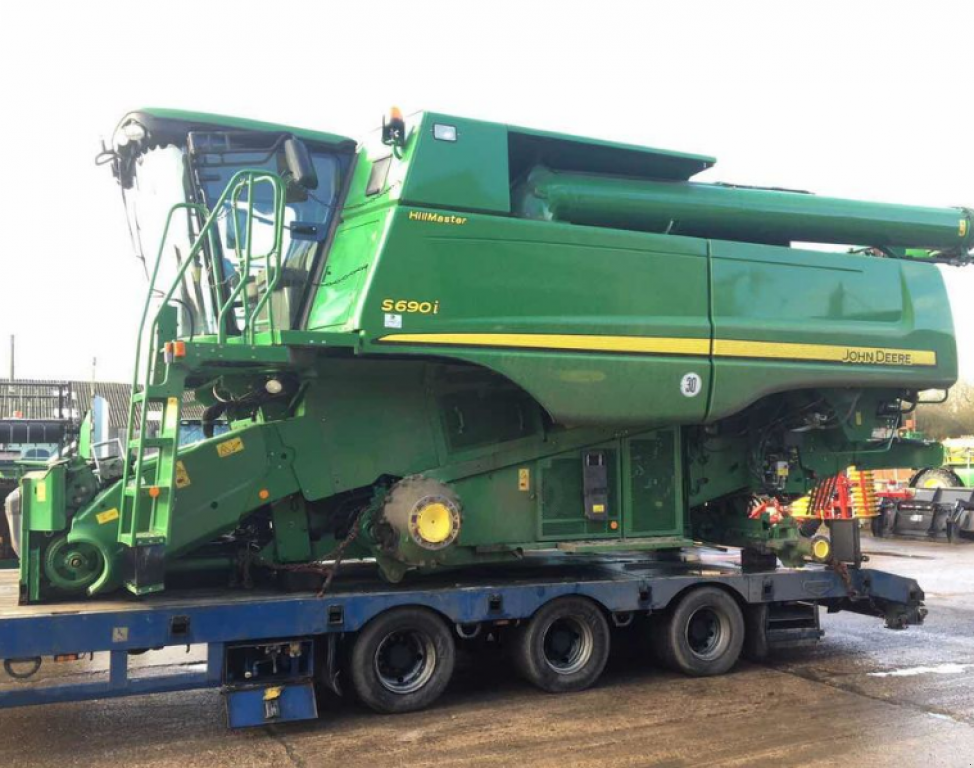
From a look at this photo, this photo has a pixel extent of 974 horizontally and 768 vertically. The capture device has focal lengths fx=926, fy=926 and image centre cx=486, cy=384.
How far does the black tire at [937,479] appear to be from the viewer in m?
23.7

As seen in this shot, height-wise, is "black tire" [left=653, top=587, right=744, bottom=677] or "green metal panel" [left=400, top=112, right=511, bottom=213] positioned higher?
"green metal panel" [left=400, top=112, right=511, bottom=213]

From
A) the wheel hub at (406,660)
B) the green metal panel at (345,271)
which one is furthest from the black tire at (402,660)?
the green metal panel at (345,271)

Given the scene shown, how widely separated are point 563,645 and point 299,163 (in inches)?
161

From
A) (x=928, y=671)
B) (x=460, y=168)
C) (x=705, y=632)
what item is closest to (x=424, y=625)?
(x=705, y=632)

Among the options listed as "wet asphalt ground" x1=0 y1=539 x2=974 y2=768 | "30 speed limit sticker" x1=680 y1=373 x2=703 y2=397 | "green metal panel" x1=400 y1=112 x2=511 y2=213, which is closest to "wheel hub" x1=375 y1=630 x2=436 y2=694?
"wet asphalt ground" x1=0 y1=539 x2=974 y2=768

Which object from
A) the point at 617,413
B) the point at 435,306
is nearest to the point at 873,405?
the point at 617,413

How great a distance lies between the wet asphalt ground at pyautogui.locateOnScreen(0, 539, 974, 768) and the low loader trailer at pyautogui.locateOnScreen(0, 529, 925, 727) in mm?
211

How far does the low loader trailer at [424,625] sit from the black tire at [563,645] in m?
0.01

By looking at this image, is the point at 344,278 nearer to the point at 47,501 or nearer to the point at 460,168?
the point at 460,168

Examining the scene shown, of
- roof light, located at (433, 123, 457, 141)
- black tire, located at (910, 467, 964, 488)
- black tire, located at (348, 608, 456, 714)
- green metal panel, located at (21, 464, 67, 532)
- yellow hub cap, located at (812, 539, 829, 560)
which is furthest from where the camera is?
black tire, located at (910, 467, 964, 488)

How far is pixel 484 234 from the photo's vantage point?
21.5 ft

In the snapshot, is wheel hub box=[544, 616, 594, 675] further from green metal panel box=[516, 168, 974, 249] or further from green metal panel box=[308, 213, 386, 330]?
green metal panel box=[516, 168, 974, 249]

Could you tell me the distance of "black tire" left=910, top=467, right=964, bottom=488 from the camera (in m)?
23.7

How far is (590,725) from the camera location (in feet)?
20.1
